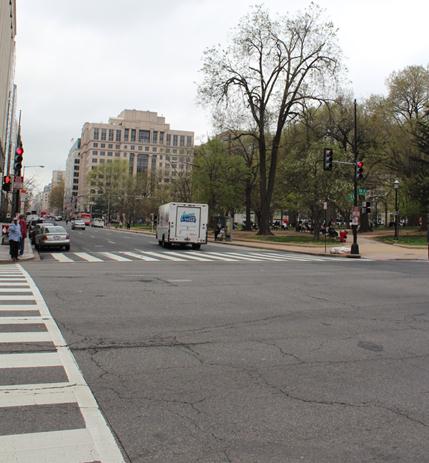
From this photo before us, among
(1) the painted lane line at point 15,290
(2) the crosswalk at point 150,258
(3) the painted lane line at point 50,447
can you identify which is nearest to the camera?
(3) the painted lane line at point 50,447

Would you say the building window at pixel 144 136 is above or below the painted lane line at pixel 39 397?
above

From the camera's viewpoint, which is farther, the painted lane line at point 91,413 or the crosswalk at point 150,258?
the crosswalk at point 150,258

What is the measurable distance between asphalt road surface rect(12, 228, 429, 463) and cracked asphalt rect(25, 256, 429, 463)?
0.02 meters

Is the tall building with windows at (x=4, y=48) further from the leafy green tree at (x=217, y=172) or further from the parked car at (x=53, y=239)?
the parked car at (x=53, y=239)

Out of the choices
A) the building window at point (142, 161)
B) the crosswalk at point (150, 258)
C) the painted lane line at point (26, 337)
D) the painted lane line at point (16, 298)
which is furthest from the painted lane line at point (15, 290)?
the building window at point (142, 161)

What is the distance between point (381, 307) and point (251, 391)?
21.9 ft

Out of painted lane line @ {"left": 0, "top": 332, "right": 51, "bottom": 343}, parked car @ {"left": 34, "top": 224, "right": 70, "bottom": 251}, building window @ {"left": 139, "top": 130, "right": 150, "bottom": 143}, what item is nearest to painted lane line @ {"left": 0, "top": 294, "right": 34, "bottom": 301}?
painted lane line @ {"left": 0, "top": 332, "right": 51, "bottom": 343}

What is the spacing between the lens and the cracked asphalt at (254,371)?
4.05 m

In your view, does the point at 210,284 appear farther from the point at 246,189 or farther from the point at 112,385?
the point at 246,189

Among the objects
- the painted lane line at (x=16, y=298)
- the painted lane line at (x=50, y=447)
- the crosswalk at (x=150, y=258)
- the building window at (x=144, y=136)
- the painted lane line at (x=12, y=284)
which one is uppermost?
the building window at (x=144, y=136)

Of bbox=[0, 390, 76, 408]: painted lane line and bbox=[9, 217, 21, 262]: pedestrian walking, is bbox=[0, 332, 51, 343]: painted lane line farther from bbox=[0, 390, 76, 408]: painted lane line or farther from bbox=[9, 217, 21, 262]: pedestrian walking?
bbox=[9, 217, 21, 262]: pedestrian walking

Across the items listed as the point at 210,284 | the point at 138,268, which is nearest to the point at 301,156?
the point at 138,268

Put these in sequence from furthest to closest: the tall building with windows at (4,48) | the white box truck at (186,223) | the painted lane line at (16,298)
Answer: the tall building with windows at (4,48) < the white box truck at (186,223) < the painted lane line at (16,298)

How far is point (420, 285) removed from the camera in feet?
50.9
